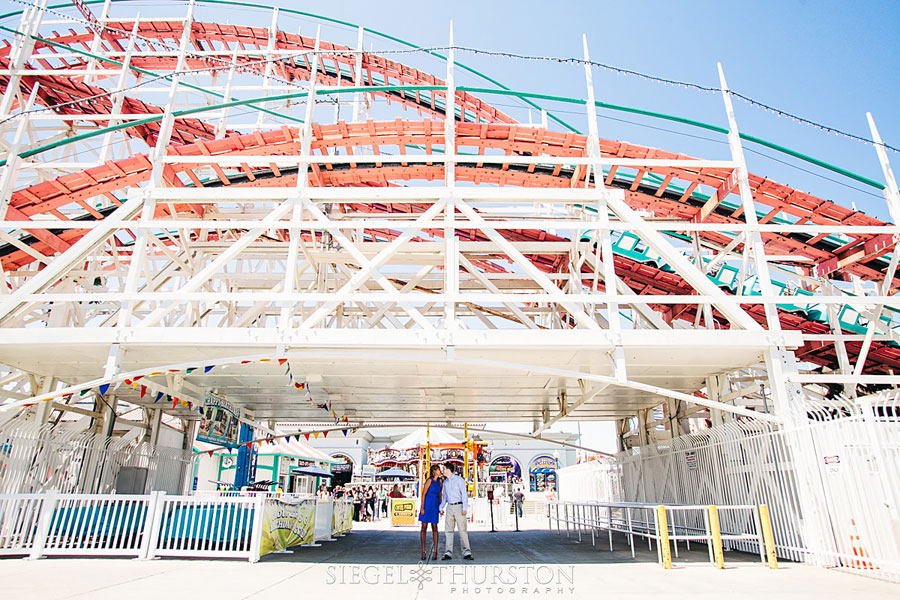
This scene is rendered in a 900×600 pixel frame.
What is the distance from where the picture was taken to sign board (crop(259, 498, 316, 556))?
8.93 m

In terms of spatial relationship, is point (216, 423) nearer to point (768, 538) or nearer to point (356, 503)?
point (768, 538)

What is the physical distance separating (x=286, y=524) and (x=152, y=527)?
220 cm

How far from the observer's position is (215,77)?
1916cm

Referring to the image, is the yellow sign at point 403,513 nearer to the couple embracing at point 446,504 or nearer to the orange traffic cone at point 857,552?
the couple embracing at point 446,504

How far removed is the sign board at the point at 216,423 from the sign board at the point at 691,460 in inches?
378

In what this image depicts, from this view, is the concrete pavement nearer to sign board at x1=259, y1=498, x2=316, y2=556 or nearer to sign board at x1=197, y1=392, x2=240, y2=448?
sign board at x1=259, y1=498, x2=316, y2=556

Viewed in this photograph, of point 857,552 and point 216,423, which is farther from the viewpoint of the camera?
point 216,423

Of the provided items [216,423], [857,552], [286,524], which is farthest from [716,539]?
[216,423]

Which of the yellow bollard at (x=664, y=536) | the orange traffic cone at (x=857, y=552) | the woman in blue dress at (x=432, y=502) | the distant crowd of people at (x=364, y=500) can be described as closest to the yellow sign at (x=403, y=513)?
the distant crowd of people at (x=364, y=500)

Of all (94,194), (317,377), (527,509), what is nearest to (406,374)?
(317,377)

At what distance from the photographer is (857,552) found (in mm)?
7207


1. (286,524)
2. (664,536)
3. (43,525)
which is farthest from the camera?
(286,524)

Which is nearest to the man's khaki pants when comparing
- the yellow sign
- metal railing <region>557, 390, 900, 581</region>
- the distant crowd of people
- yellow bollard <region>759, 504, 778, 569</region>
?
yellow bollard <region>759, 504, 778, 569</region>

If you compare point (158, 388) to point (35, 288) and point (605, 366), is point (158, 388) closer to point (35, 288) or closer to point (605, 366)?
point (35, 288)
